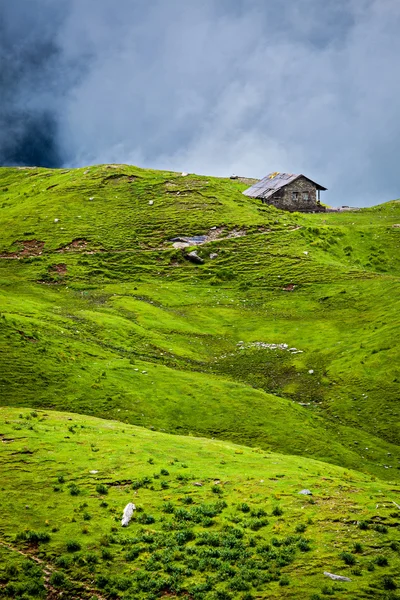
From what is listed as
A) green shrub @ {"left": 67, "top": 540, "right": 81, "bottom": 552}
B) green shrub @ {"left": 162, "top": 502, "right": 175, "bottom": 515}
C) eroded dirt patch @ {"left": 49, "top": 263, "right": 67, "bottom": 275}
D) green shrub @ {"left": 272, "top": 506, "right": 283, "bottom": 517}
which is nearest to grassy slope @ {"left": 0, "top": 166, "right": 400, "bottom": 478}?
eroded dirt patch @ {"left": 49, "top": 263, "right": 67, "bottom": 275}

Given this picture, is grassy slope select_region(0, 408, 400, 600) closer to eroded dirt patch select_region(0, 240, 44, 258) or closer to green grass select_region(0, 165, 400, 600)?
green grass select_region(0, 165, 400, 600)

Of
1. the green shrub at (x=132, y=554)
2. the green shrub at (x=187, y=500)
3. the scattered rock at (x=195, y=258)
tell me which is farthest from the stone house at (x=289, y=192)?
the green shrub at (x=132, y=554)

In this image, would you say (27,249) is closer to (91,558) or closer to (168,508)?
(168,508)

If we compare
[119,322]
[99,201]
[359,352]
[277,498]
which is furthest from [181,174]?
[277,498]

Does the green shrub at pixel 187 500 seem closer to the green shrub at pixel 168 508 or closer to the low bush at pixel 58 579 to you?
the green shrub at pixel 168 508

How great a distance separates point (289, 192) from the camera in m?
117

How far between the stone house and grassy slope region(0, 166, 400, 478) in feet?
31.6

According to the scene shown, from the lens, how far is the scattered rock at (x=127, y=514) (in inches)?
917

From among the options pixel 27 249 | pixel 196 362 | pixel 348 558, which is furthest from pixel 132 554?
pixel 27 249

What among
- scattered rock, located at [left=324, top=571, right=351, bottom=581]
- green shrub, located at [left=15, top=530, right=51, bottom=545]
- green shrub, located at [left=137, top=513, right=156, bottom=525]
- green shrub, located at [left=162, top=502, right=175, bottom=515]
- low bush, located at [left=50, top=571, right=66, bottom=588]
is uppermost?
green shrub, located at [left=162, top=502, right=175, bottom=515]

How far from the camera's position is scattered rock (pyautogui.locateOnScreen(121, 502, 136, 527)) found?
917 inches

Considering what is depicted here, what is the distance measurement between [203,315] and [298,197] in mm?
57612

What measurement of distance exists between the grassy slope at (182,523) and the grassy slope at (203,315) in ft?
31.8

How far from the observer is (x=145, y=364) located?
49.5m
